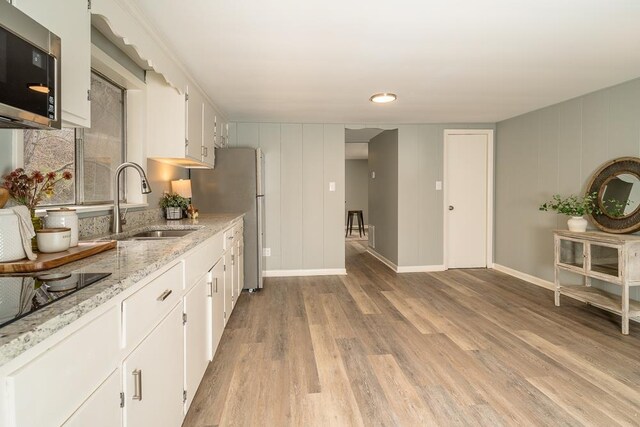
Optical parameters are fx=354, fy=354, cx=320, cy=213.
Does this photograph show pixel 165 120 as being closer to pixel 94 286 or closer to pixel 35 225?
pixel 35 225

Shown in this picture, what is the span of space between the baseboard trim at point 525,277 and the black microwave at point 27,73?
15.3ft

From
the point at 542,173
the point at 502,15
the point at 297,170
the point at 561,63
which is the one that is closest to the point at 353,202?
the point at 297,170

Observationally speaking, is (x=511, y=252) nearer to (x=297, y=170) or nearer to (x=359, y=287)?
(x=359, y=287)

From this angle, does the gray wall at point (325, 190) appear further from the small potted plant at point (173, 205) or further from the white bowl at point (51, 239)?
the white bowl at point (51, 239)

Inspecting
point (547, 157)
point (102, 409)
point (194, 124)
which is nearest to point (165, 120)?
point (194, 124)

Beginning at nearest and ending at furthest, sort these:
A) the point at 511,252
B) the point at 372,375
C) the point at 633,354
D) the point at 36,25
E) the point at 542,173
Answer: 1. the point at 36,25
2. the point at 372,375
3. the point at 633,354
4. the point at 542,173
5. the point at 511,252

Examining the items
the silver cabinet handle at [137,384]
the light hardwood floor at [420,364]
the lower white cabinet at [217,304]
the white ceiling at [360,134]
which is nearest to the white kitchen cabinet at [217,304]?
the lower white cabinet at [217,304]

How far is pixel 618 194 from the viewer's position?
3203 mm

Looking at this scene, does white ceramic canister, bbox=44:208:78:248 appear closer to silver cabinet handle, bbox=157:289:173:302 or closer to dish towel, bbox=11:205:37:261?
dish towel, bbox=11:205:37:261

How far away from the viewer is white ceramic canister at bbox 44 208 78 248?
1.41 meters

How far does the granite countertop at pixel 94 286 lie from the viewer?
614 millimetres

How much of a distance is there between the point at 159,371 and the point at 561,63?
335cm

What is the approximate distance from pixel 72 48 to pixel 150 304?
1.01 m

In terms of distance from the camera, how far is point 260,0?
1837 millimetres
